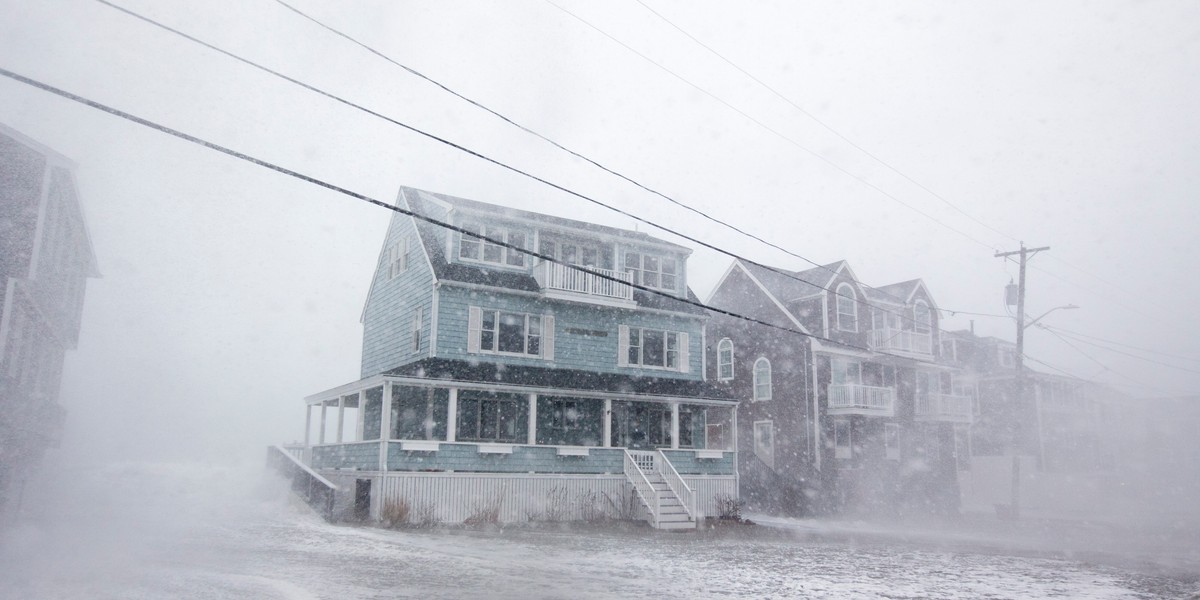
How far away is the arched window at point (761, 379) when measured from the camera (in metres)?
36.2

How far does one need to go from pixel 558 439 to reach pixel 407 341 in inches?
240

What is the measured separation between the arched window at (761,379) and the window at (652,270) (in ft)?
25.7

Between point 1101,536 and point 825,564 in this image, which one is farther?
point 1101,536

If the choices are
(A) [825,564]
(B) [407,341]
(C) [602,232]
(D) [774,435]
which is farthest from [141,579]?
(D) [774,435]

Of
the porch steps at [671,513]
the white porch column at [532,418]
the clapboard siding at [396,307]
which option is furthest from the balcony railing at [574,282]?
the porch steps at [671,513]

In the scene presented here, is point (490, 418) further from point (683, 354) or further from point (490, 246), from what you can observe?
point (683, 354)

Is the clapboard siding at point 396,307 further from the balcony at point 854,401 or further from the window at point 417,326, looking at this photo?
the balcony at point 854,401

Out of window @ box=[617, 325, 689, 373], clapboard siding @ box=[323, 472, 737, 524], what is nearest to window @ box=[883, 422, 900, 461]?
window @ box=[617, 325, 689, 373]

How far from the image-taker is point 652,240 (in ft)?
100

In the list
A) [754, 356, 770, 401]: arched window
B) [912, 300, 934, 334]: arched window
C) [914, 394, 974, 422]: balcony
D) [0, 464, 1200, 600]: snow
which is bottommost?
[0, 464, 1200, 600]: snow

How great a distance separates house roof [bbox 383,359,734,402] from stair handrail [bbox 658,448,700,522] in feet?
7.50

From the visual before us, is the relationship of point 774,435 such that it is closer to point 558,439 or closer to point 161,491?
point 558,439

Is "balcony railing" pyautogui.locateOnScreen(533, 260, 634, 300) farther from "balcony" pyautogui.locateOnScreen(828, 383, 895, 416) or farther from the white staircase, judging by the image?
"balcony" pyautogui.locateOnScreen(828, 383, 895, 416)

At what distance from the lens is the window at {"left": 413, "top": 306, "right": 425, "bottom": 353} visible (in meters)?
27.0
